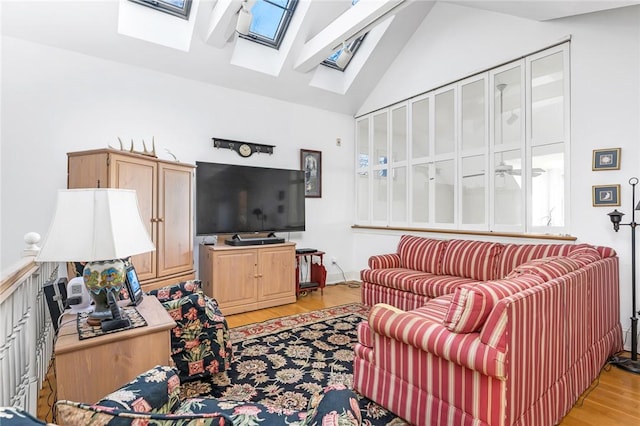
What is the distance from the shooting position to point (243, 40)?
4.00 m

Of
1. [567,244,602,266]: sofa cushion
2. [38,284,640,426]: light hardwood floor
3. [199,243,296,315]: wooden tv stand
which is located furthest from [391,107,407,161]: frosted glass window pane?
[38,284,640,426]: light hardwood floor

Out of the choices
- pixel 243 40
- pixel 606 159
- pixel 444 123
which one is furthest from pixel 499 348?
pixel 243 40

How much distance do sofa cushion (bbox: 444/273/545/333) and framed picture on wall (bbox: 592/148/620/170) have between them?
6.61 feet

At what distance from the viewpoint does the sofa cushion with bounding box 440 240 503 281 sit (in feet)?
10.5

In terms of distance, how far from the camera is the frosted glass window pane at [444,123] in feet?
13.2

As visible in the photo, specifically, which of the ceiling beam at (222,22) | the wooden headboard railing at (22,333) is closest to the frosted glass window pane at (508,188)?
the ceiling beam at (222,22)


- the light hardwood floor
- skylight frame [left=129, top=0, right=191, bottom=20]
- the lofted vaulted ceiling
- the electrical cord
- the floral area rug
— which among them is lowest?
the light hardwood floor

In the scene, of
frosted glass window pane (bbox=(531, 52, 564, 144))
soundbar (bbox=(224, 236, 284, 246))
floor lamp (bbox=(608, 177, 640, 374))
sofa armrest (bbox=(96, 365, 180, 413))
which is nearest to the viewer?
sofa armrest (bbox=(96, 365, 180, 413))

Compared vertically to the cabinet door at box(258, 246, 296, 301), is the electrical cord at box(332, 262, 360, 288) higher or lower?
lower

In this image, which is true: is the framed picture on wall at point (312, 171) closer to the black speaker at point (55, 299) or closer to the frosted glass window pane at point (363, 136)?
the frosted glass window pane at point (363, 136)

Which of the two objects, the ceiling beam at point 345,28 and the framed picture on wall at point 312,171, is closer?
the ceiling beam at point 345,28

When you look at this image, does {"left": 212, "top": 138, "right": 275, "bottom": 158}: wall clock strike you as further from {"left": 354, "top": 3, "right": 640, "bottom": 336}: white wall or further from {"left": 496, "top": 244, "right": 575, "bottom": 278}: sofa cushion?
{"left": 496, "top": 244, "right": 575, "bottom": 278}: sofa cushion

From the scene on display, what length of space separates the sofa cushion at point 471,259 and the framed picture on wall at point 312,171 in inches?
85.6

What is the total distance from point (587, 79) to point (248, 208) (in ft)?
12.2
